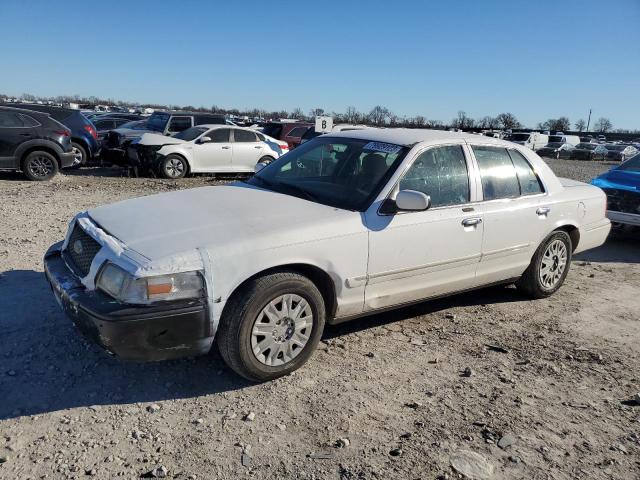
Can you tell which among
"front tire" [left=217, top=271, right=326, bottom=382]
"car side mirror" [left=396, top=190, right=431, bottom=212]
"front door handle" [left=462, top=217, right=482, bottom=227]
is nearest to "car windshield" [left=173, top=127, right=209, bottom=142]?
"front door handle" [left=462, top=217, right=482, bottom=227]

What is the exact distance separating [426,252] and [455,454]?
164 cm

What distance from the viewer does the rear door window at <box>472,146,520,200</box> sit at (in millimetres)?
4695

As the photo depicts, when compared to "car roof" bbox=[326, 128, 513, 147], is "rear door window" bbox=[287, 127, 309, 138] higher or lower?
lower

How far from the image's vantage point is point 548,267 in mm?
5441

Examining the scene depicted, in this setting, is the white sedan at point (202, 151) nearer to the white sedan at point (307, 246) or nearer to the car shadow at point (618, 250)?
the car shadow at point (618, 250)

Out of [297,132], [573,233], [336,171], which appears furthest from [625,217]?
[297,132]

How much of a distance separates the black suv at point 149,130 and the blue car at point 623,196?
11.4m

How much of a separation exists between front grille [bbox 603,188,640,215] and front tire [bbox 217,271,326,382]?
6393 millimetres

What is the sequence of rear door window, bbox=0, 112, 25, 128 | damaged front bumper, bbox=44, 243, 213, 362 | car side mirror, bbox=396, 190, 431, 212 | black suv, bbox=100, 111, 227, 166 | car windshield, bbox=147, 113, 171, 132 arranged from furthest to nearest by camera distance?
car windshield, bbox=147, 113, 171, 132 < black suv, bbox=100, 111, 227, 166 < rear door window, bbox=0, 112, 25, 128 < car side mirror, bbox=396, 190, 431, 212 < damaged front bumper, bbox=44, 243, 213, 362

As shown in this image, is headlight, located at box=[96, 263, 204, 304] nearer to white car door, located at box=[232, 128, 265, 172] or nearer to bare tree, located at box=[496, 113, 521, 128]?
white car door, located at box=[232, 128, 265, 172]

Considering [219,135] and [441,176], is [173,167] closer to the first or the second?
[219,135]

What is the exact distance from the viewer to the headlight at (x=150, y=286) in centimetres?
308

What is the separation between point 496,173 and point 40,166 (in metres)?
10.4

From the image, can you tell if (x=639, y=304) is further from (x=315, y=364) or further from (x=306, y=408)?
(x=306, y=408)
